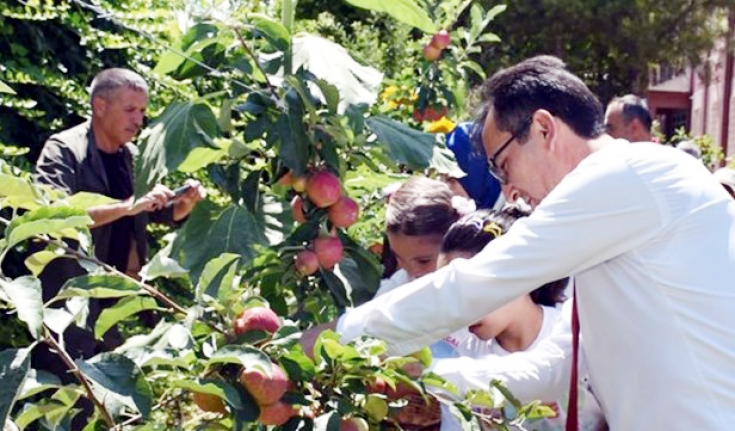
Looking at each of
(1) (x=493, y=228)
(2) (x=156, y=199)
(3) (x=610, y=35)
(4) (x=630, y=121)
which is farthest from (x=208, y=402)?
(3) (x=610, y=35)

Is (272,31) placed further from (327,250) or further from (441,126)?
(441,126)

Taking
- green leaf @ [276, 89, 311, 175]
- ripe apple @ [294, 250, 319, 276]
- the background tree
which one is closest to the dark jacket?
ripe apple @ [294, 250, 319, 276]

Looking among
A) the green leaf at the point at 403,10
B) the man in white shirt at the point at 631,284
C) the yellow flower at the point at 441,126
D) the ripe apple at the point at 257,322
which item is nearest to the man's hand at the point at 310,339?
the man in white shirt at the point at 631,284

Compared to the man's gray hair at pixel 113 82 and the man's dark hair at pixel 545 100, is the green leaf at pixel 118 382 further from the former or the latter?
the man's gray hair at pixel 113 82

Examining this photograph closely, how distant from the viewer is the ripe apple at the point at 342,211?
2.41 meters

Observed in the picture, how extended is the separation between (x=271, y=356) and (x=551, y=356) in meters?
0.86

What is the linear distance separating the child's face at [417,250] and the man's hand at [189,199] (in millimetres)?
585

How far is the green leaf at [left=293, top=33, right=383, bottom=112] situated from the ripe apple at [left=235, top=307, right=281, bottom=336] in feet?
1.66

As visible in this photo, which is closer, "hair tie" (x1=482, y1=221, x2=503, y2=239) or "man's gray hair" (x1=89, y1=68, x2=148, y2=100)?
"hair tie" (x1=482, y1=221, x2=503, y2=239)

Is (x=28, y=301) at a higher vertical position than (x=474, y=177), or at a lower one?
higher

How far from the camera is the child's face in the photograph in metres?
3.23

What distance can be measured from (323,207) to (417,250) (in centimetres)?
86

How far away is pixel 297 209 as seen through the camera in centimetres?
248

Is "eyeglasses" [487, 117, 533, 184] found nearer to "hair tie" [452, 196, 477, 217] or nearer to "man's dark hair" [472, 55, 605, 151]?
"man's dark hair" [472, 55, 605, 151]
